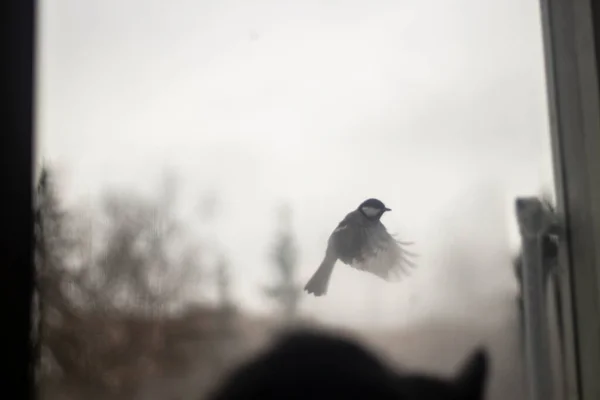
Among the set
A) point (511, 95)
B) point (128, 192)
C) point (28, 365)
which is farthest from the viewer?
point (511, 95)

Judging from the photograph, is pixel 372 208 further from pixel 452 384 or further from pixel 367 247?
pixel 452 384

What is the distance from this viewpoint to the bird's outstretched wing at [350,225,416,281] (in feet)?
2.81

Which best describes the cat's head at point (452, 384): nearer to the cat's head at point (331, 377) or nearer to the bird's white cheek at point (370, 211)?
the cat's head at point (331, 377)

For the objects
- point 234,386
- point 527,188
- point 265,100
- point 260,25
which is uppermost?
point 260,25

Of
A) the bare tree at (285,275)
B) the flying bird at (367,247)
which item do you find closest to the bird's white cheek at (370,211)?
the flying bird at (367,247)

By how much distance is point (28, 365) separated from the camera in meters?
0.71

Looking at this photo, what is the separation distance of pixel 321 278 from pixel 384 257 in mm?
90

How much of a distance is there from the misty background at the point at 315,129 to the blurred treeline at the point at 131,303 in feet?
0.04

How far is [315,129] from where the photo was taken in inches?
34.6

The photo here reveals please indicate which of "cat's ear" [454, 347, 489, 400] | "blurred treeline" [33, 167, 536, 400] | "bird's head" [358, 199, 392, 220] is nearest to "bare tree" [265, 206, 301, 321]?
"blurred treeline" [33, 167, 536, 400]

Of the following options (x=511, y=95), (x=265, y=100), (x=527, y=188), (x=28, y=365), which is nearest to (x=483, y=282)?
(x=527, y=188)

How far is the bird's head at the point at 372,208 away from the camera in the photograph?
0.86 metres

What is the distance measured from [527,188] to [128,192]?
536 mm

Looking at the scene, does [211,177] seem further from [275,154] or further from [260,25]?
[260,25]
